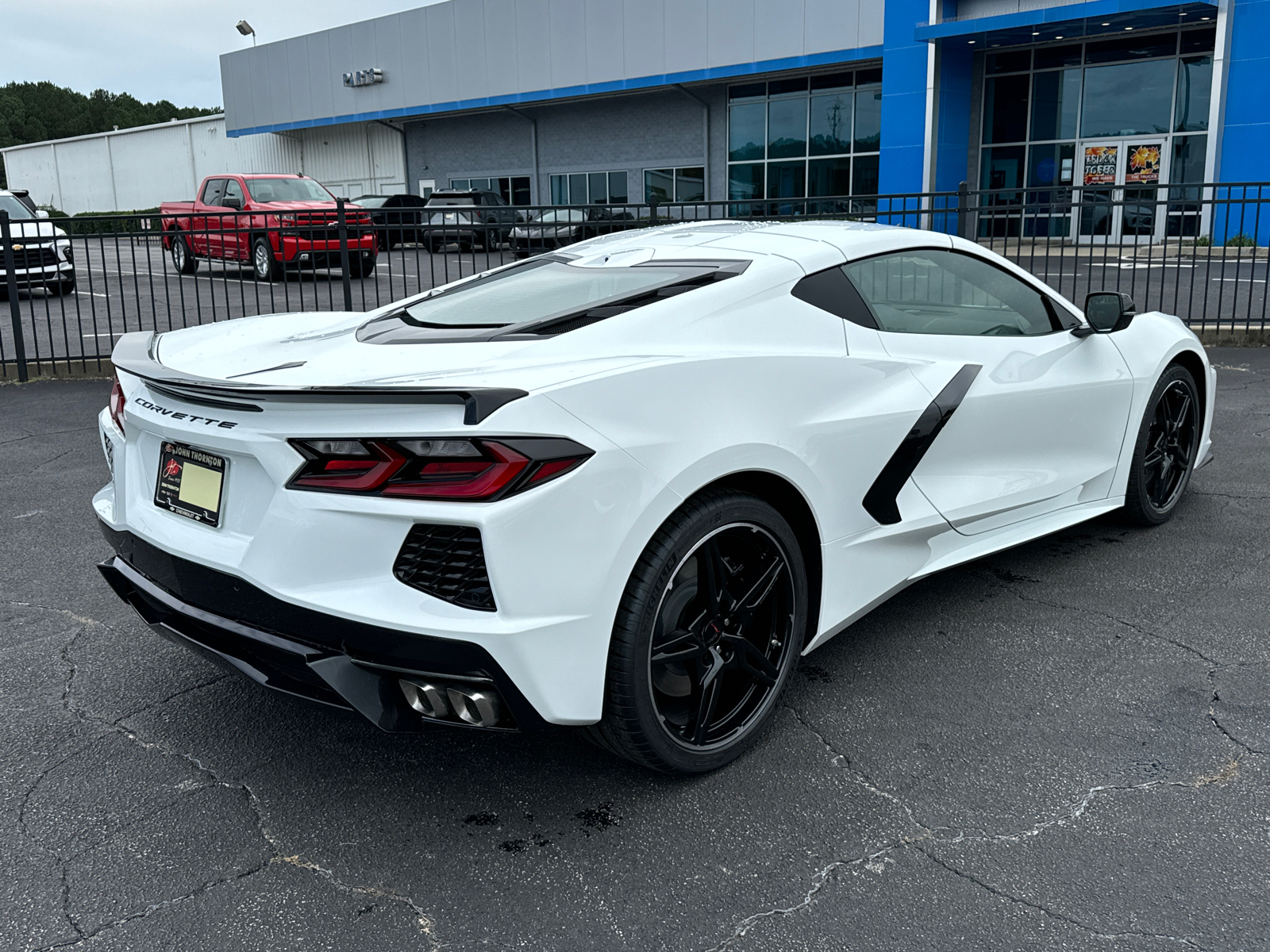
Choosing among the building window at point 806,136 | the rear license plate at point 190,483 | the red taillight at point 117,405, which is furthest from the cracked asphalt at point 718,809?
the building window at point 806,136

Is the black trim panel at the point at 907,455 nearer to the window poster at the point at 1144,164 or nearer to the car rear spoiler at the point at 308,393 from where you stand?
→ the car rear spoiler at the point at 308,393

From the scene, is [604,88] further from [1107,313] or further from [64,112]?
[64,112]

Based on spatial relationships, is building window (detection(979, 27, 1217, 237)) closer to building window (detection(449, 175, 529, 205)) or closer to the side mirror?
building window (detection(449, 175, 529, 205))

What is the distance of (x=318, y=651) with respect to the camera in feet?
8.20

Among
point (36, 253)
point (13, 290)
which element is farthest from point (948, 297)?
point (36, 253)

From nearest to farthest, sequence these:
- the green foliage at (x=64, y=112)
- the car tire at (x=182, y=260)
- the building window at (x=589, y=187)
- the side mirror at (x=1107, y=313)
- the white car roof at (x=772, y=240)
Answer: the white car roof at (x=772, y=240), the side mirror at (x=1107, y=313), the car tire at (x=182, y=260), the building window at (x=589, y=187), the green foliage at (x=64, y=112)

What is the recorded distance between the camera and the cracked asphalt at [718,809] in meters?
2.34

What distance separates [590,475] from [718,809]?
38.7 inches

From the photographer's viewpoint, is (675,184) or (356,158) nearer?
(675,184)

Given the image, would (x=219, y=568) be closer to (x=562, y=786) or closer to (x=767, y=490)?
(x=562, y=786)

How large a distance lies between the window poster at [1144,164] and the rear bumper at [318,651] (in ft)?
86.0

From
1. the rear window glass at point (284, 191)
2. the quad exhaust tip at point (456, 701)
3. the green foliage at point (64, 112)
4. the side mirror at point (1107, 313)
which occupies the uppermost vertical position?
the green foliage at point (64, 112)

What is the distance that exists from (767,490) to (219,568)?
1.44 metres

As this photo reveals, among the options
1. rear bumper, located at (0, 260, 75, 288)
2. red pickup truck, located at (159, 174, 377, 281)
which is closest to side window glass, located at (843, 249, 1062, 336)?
red pickup truck, located at (159, 174, 377, 281)
